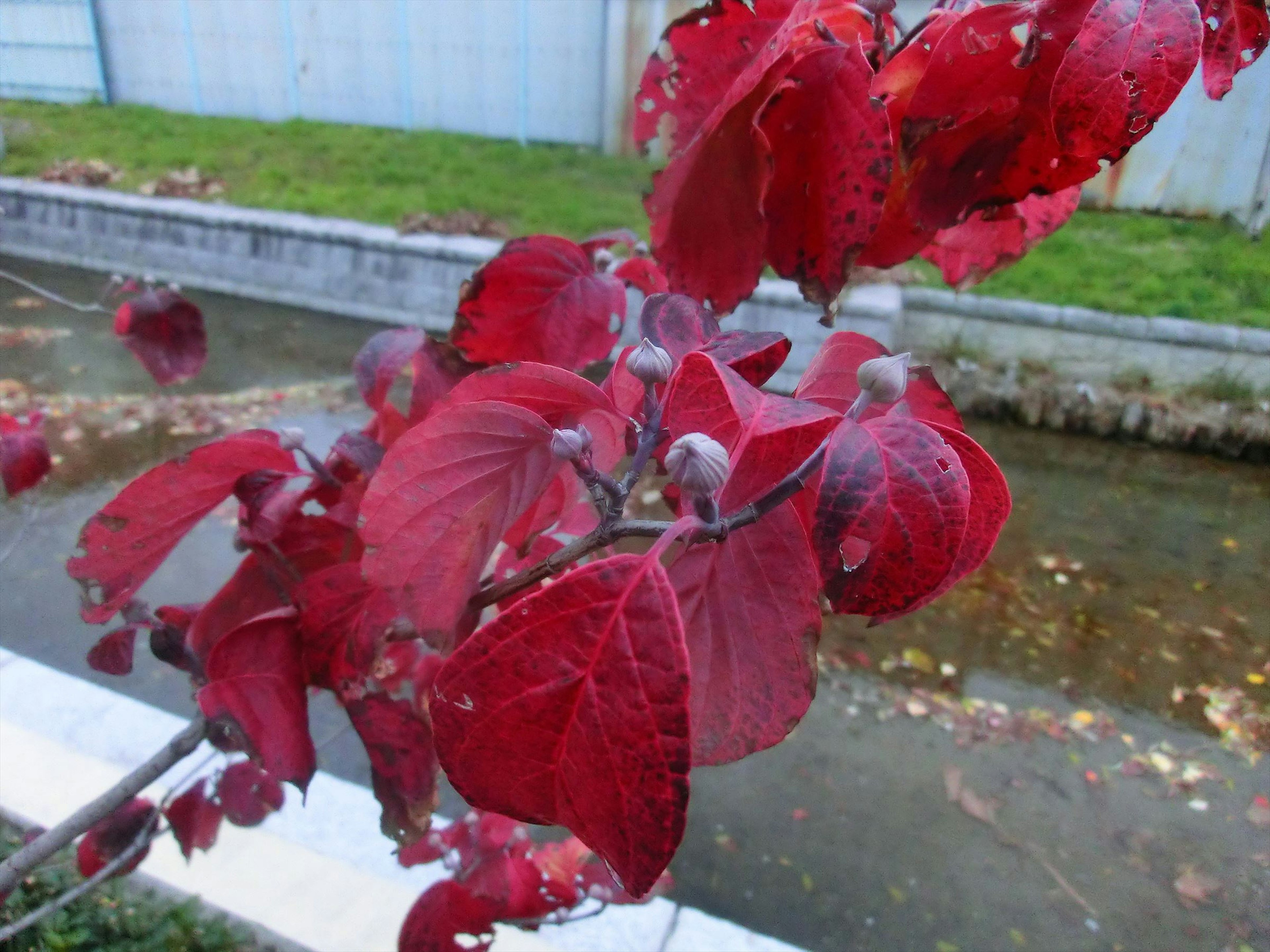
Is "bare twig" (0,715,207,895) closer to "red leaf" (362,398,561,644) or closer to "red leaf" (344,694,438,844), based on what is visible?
"red leaf" (344,694,438,844)

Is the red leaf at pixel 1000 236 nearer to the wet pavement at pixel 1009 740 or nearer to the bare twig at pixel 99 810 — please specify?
the bare twig at pixel 99 810

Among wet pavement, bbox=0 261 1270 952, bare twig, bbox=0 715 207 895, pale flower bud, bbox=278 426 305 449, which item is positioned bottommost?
wet pavement, bbox=0 261 1270 952

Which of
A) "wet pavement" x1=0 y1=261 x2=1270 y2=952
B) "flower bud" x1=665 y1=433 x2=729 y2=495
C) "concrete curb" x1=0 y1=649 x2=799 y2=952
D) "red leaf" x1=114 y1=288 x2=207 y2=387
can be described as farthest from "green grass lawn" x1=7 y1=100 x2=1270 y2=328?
"flower bud" x1=665 y1=433 x2=729 y2=495

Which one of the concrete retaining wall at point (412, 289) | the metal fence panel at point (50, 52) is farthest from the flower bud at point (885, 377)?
the metal fence panel at point (50, 52)

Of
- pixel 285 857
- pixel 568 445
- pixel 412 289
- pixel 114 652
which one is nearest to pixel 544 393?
pixel 568 445

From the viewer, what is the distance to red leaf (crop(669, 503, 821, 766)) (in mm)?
324

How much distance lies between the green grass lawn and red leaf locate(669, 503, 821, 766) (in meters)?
3.41

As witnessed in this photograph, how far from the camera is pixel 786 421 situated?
0.98 ft

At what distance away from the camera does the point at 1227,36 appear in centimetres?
38

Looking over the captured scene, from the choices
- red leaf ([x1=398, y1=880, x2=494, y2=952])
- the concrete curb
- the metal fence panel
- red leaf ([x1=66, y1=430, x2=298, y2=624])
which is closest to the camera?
red leaf ([x1=66, y1=430, x2=298, y2=624])

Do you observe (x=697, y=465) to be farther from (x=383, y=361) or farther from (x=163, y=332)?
(x=163, y=332)

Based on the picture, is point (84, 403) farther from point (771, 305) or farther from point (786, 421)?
point (786, 421)

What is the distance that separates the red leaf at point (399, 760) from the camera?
1.74ft

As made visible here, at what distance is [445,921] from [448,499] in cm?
51
